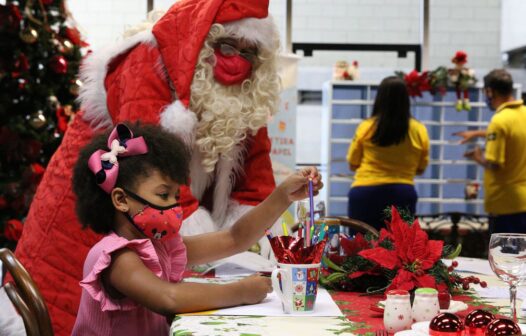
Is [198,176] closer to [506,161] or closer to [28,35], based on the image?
[28,35]

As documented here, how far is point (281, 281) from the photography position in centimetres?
149

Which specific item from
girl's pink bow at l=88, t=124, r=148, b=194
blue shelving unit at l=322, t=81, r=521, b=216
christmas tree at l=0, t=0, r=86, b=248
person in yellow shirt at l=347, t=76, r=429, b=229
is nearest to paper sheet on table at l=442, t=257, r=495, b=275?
girl's pink bow at l=88, t=124, r=148, b=194

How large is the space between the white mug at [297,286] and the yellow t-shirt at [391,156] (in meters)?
3.19

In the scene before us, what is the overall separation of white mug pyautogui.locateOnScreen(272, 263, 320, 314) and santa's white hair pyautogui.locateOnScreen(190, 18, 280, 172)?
0.88 metres

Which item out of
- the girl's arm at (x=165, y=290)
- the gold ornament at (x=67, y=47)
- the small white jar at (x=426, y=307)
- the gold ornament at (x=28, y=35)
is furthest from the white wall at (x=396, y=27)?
the small white jar at (x=426, y=307)

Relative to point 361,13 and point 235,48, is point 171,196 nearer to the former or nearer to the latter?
point 235,48

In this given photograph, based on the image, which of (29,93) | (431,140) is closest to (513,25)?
(431,140)

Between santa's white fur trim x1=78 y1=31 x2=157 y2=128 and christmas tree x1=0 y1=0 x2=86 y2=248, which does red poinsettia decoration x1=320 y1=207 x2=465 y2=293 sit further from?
christmas tree x1=0 y1=0 x2=86 y2=248

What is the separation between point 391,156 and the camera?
465 cm

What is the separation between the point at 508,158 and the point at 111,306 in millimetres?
3616

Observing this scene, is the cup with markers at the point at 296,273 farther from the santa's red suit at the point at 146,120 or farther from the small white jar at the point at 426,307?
the santa's red suit at the point at 146,120

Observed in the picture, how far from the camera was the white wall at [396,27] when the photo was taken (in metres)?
7.64

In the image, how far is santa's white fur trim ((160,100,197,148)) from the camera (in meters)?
2.23

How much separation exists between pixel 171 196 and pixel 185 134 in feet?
2.01
